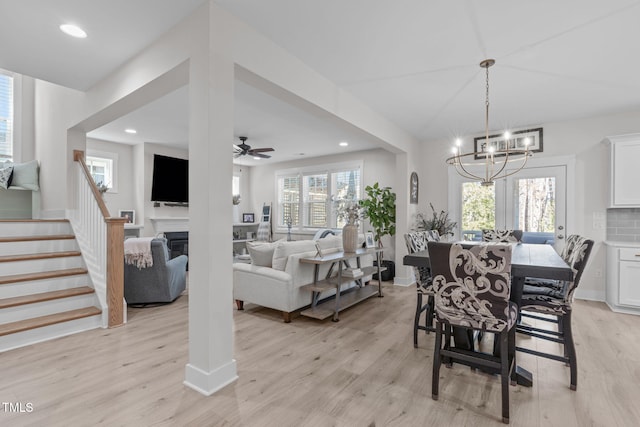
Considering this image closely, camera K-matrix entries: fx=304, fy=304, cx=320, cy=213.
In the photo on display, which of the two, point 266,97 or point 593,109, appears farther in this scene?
point 593,109

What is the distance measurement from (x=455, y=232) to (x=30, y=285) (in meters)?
5.75

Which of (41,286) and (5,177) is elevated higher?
(5,177)

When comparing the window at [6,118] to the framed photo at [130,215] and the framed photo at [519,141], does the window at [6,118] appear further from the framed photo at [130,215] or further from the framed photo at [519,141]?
the framed photo at [519,141]

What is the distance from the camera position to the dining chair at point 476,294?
1.75 metres

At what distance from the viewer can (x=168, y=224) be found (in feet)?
20.5

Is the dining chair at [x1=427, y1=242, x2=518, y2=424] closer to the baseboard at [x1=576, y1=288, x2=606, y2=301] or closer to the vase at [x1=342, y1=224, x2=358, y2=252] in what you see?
the vase at [x1=342, y1=224, x2=358, y2=252]

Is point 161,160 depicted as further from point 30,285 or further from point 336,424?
point 336,424

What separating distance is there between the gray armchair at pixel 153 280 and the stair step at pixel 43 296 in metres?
0.50

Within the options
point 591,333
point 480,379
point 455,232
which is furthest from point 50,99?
point 591,333

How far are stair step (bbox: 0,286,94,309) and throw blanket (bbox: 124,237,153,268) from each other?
1.63 ft

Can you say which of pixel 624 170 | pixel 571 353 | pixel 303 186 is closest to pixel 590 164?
pixel 624 170

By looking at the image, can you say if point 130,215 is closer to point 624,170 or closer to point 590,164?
point 590,164

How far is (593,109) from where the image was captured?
13.1 ft

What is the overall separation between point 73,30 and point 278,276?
277 cm
